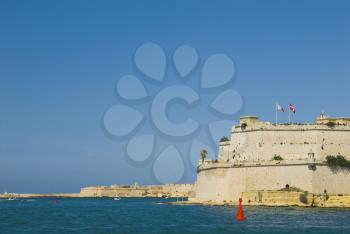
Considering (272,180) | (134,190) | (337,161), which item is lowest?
(272,180)

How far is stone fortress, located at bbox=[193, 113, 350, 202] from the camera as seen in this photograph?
58.9 metres

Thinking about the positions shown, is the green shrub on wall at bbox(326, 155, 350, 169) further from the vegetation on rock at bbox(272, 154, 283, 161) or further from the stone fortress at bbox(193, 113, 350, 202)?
the vegetation on rock at bbox(272, 154, 283, 161)

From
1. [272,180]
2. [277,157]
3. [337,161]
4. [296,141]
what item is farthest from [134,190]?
[337,161]

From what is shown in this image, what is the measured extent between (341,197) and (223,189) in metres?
11.3

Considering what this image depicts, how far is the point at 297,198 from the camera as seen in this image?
56.5 meters

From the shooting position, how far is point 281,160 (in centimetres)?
6016

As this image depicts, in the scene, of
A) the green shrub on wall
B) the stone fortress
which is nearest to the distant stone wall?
the stone fortress

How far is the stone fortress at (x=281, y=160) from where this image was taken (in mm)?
58906

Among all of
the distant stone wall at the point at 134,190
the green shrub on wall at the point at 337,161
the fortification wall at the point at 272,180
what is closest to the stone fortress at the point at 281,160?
the fortification wall at the point at 272,180

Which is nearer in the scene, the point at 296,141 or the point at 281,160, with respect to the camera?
the point at 281,160

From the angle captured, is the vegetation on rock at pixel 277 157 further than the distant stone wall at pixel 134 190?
No

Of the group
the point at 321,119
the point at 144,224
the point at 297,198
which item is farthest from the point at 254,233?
the point at 321,119

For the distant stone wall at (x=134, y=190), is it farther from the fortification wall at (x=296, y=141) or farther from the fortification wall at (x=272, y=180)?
the fortification wall at (x=296, y=141)

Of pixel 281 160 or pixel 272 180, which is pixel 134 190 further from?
pixel 281 160
